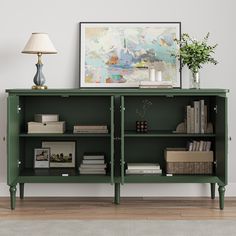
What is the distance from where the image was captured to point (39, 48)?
3684 millimetres

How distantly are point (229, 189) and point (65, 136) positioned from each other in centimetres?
121

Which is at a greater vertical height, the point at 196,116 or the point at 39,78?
the point at 39,78

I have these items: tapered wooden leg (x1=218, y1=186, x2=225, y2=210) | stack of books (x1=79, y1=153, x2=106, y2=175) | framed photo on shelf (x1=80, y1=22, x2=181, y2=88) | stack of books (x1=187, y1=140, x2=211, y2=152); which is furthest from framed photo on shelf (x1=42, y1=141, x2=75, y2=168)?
tapered wooden leg (x1=218, y1=186, x2=225, y2=210)

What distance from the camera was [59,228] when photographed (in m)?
3.13

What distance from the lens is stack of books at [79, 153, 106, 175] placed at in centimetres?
378

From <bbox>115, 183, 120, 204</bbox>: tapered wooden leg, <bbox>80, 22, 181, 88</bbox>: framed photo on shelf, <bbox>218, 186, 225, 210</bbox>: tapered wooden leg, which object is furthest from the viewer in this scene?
<bbox>80, 22, 181, 88</bbox>: framed photo on shelf

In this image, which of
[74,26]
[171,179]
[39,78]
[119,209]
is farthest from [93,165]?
[74,26]

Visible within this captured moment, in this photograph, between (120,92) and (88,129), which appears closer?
(120,92)

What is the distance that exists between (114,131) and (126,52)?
553mm

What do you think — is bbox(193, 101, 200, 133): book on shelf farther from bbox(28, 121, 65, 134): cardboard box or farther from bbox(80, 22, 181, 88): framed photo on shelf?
bbox(28, 121, 65, 134): cardboard box

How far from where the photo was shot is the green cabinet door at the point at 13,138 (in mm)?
3537

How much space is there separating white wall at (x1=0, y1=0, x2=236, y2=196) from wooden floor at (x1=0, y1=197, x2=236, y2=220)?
0.73 m

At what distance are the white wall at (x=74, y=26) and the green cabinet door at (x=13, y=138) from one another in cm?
37

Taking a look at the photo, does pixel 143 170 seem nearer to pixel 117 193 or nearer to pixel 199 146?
pixel 117 193
